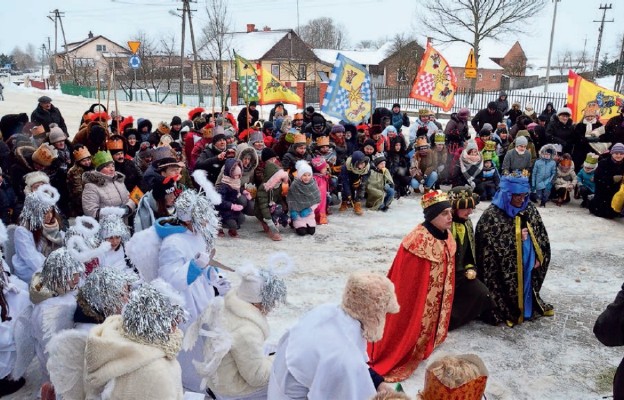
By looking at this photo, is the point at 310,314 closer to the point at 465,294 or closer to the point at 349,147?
the point at 465,294

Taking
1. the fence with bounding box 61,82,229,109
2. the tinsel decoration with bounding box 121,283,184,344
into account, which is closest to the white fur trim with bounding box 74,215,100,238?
the tinsel decoration with bounding box 121,283,184,344

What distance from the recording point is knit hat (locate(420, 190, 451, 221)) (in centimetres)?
462

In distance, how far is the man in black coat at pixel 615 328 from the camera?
2.88 meters

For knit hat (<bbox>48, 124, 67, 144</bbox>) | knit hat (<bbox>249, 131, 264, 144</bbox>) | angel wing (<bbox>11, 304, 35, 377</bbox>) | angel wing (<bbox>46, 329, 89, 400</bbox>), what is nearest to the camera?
angel wing (<bbox>46, 329, 89, 400</bbox>)

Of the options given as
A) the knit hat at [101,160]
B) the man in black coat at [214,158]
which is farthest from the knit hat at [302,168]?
the knit hat at [101,160]

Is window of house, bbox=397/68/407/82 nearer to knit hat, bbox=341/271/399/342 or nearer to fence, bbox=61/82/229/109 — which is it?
fence, bbox=61/82/229/109

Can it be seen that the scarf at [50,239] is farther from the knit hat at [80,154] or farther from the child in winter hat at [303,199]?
the child in winter hat at [303,199]

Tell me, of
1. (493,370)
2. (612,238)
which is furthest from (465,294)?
(612,238)

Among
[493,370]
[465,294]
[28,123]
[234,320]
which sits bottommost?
[493,370]

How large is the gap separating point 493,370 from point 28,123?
916 centimetres

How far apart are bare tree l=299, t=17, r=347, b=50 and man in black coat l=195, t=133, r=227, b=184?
60865 millimetres

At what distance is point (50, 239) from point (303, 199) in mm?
4292

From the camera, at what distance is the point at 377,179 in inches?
388

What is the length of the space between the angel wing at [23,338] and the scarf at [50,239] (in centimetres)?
75
